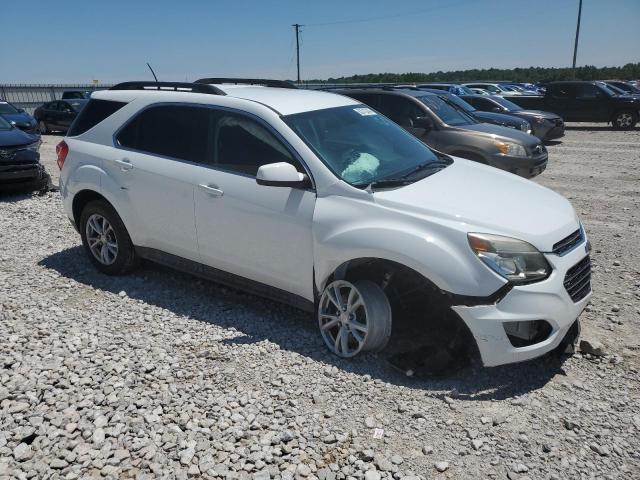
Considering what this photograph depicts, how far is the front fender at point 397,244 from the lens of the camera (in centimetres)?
309

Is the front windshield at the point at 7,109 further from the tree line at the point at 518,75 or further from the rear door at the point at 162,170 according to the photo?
the tree line at the point at 518,75

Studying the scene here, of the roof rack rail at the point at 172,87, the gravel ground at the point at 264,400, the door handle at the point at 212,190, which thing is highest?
the roof rack rail at the point at 172,87

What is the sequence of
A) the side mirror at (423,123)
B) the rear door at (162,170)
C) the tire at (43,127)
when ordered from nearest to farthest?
1. the rear door at (162,170)
2. the side mirror at (423,123)
3. the tire at (43,127)

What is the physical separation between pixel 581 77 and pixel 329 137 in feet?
167

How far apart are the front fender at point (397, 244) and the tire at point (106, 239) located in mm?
2294

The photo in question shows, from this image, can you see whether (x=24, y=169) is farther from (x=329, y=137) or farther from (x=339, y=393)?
(x=339, y=393)

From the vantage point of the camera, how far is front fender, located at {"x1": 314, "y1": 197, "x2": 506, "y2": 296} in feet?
10.2

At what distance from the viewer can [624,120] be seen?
18.8m

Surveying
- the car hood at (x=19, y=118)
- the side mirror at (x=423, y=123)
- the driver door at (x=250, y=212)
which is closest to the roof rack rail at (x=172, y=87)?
the driver door at (x=250, y=212)

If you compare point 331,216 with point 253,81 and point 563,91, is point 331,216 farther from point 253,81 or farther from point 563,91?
point 563,91

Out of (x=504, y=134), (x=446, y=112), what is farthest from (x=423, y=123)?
(x=504, y=134)

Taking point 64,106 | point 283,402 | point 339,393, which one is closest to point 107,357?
point 283,402

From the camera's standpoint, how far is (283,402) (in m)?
3.26

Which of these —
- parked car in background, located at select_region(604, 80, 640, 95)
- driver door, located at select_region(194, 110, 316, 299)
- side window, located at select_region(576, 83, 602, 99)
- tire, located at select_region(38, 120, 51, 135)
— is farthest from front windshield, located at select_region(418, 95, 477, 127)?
tire, located at select_region(38, 120, 51, 135)
